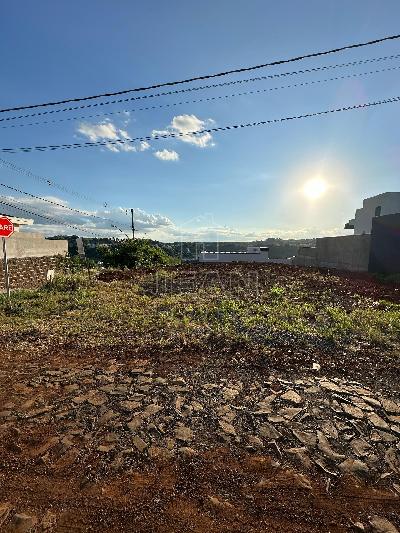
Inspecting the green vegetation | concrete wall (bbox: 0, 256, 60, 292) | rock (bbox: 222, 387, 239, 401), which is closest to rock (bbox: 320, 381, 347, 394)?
rock (bbox: 222, 387, 239, 401)

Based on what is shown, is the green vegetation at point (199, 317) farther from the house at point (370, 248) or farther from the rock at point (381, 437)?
the house at point (370, 248)

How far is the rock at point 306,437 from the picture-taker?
344 centimetres

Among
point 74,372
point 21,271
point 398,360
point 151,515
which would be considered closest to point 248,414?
point 151,515

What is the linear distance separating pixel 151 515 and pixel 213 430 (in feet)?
4.08

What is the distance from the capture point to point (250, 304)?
10320 millimetres

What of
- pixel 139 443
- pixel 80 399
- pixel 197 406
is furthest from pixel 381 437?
pixel 80 399

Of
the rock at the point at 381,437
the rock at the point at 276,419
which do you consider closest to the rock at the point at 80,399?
the rock at the point at 276,419

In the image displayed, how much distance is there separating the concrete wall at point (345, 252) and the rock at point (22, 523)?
68.2ft

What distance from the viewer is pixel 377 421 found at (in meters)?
3.87

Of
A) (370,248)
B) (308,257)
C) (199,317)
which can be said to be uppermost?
(370,248)

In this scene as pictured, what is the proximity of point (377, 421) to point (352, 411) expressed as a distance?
0.94 ft

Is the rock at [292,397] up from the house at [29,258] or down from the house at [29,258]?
down

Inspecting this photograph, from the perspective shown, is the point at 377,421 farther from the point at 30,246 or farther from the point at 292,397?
the point at 30,246

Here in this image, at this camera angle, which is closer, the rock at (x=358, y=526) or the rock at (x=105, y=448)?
the rock at (x=358, y=526)
